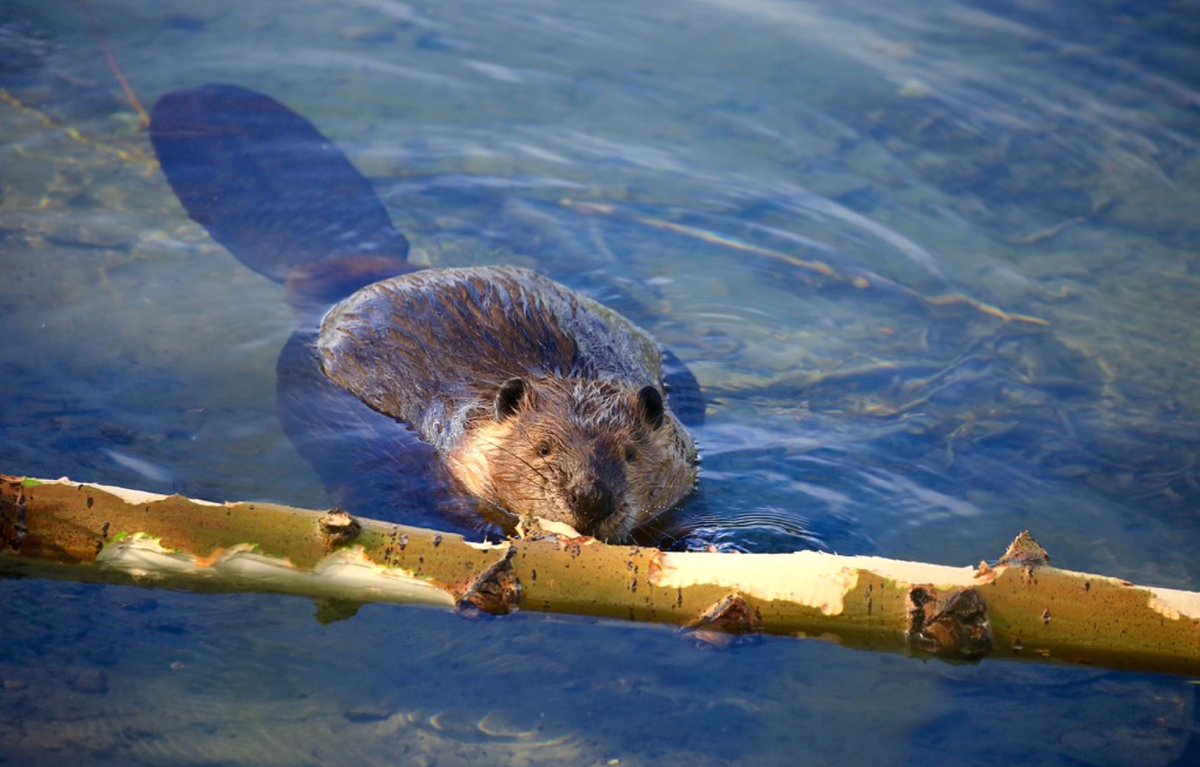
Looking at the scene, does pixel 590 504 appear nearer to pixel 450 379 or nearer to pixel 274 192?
pixel 450 379

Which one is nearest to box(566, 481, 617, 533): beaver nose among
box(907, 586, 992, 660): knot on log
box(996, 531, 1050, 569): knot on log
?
box(907, 586, 992, 660): knot on log

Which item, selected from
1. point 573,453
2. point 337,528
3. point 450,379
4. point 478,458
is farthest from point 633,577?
point 450,379

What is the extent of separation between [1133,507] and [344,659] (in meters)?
3.14

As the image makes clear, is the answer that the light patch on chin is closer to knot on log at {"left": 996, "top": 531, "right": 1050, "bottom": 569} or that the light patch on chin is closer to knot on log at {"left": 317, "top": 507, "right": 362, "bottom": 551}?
knot on log at {"left": 317, "top": 507, "right": 362, "bottom": 551}

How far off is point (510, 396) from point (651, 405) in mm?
502

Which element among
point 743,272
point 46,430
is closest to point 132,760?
point 46,430

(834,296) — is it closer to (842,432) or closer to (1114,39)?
(842,432)

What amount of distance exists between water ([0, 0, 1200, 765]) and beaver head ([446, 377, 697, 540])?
27 centimetres

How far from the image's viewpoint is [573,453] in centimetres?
417

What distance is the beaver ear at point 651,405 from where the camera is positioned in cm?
429

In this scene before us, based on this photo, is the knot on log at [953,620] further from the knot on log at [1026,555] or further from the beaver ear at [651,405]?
the beaver ear at [651,405]

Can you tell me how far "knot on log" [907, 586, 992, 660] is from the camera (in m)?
2.87

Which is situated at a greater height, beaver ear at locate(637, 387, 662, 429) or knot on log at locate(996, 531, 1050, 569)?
knot on log at locate(996, 531, 1050, 569)

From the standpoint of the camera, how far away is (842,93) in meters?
8.09
